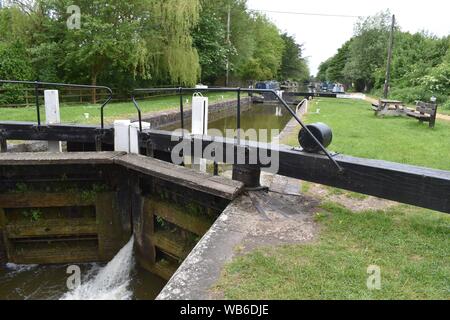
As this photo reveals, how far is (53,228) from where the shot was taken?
17.9 ft

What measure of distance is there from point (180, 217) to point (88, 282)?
1706mm

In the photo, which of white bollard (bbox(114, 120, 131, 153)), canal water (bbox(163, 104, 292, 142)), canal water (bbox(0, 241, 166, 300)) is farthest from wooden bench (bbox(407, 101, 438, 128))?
canal water (bbox(0, 241, 166, 300))

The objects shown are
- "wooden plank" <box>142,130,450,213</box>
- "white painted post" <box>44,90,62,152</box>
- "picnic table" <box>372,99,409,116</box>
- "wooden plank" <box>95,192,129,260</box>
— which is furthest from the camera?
"picnic table" <box>372,99,409,116</box>

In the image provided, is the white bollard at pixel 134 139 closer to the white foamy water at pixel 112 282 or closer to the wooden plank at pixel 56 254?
the white foamy water at pixel 112 282

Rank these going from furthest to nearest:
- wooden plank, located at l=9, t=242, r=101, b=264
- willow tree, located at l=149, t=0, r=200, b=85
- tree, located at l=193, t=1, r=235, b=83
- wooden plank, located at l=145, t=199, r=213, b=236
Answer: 1. tree, located at l=193, t=1, r=235, b=83
2. willow tree, located at l=149, t=0, r=200, b=85
3. wooden plank, located at l=9, t=242, r=101, b=264
4. wooden plank, located at l=145, t=199, r=213, b=236

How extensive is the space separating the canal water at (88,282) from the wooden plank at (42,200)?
0.93 metres

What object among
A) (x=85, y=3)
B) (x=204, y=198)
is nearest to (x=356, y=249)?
(x=204, y=198)

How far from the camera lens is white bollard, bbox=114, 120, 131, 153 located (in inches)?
212

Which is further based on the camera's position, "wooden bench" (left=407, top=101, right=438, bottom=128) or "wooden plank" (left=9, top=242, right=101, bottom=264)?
"wooden bench" (left=407, top=101, right=438, bottom=128)

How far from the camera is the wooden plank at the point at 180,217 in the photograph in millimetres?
4495

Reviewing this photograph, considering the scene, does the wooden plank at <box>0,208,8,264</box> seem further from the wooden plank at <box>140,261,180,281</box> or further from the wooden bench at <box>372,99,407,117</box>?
the wooden bench at <box>372,99,407,117</box>

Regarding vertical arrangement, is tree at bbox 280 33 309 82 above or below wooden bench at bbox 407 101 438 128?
above
